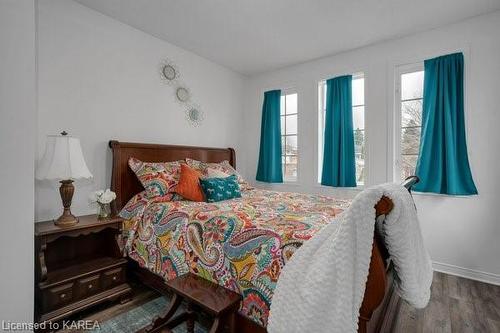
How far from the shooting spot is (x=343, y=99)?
3.29 metres

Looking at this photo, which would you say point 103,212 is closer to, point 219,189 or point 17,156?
point 17,156

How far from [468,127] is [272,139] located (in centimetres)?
229

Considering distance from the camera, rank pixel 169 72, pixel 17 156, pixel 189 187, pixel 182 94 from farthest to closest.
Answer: pixel 182 94 < pixel 169 72 < pixel 189 187 < pixel 17 156

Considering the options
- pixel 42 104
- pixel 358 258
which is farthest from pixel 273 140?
pixel 358 258

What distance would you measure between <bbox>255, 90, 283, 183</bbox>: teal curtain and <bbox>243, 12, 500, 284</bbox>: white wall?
2.54ft

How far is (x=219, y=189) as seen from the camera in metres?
2.55

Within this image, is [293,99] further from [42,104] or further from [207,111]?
[42,104]

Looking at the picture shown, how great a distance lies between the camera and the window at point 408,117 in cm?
293

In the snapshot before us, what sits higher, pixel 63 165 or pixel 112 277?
pixel 63 165

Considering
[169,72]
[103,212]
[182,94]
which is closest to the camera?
[103,212]

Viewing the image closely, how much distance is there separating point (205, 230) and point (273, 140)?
2.39m

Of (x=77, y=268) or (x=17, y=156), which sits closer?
(x=17, y=156)

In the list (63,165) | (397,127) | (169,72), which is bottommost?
(63,165)

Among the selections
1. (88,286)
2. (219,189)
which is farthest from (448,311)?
(88,286)
